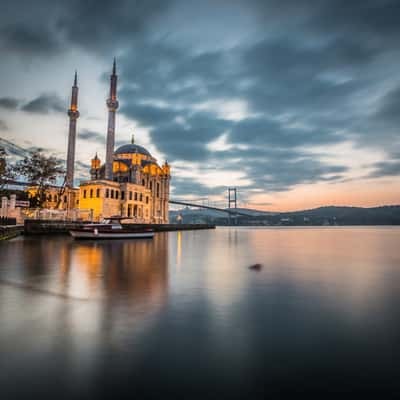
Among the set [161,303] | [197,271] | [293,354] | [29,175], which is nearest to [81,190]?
[29,175]

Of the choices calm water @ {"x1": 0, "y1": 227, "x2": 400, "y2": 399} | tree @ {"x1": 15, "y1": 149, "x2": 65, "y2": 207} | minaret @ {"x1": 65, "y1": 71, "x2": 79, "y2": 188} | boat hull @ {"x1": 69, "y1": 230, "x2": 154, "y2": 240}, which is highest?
minaret @ {"x1": 65, "y1": 71, "x2": 79, "y2": 188}

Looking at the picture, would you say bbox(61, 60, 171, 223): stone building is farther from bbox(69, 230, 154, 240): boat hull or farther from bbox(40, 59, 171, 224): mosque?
bbox(69, 230, 154, 240): boat hull

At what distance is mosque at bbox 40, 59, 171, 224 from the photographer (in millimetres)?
52500

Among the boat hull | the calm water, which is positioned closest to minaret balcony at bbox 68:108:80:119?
the boat hull

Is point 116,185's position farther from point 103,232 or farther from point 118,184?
point 103,232

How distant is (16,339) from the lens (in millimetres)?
4512

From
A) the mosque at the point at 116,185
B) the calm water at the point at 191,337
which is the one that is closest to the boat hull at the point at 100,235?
the mosque at the point at 116,185

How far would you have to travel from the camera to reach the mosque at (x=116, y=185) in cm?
5250

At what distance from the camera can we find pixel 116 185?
2190 inches

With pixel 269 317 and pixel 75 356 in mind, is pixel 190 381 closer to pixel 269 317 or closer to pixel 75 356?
pixel 75 356

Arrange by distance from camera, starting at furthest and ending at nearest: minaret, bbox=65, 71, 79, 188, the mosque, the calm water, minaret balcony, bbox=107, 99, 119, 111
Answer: minaret, bbox=65, 71, 79, 188, minaret balcony, bbox=107, 99, 119, 111, the mosque, the calm water

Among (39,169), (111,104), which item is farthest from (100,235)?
(111,104)

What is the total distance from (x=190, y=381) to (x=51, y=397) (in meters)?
1.52

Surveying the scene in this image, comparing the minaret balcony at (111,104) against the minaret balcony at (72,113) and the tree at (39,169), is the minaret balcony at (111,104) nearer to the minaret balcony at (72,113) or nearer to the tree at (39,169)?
the minaret balcony at (72,113)
